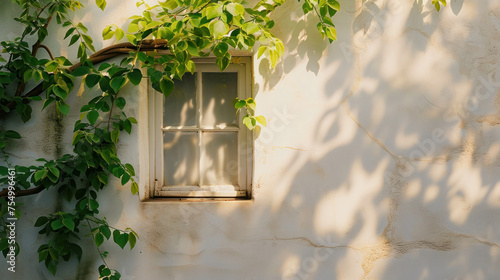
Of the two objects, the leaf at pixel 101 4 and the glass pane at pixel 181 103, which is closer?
the leaf at pixel 101 4

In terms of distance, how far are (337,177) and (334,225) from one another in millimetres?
283

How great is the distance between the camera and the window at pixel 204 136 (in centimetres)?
268

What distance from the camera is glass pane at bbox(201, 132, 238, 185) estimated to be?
8.84ft

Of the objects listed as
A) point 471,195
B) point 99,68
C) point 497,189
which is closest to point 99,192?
point 99,68

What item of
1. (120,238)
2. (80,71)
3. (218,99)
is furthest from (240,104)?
(120,238)

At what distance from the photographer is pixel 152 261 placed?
99.7 inches

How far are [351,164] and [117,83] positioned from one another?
54.8 inches

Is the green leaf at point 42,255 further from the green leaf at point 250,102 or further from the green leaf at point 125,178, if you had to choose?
the green leaf at point 250,102

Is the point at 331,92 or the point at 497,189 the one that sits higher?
the point at 331,92

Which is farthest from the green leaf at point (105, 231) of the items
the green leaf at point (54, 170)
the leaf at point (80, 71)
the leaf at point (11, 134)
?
the leaf at point (80, 71)

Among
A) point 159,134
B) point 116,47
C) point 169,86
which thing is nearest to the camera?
point 169,86

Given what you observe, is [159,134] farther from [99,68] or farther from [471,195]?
[471,195]

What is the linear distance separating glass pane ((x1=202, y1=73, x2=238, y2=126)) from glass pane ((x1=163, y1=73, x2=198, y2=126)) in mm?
73

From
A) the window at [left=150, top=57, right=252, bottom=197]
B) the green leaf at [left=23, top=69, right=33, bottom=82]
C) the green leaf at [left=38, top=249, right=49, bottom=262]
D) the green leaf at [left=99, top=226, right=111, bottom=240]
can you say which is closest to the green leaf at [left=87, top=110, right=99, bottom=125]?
the green leaf at [left=23, top=69, right=33, bottom=82]
